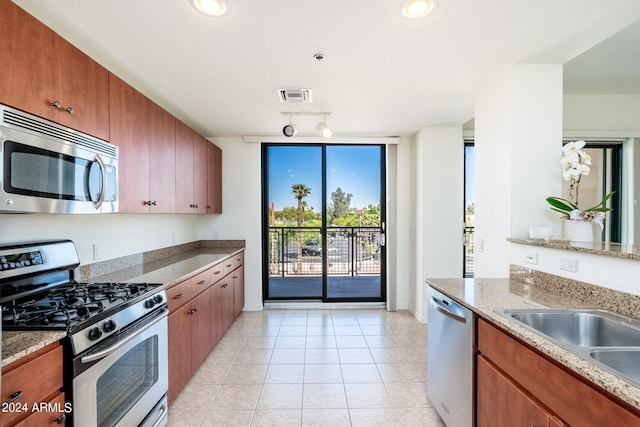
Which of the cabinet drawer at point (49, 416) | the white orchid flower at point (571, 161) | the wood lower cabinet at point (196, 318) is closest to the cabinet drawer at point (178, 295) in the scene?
the wood lower cabinet at point (196, 318)

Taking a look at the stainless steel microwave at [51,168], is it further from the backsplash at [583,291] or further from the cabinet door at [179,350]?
the backsplash at [583,291]

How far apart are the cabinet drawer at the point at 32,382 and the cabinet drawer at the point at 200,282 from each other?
1.25 meters

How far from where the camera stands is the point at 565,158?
1.91 meters

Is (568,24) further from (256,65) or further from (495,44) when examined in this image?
(256,65)

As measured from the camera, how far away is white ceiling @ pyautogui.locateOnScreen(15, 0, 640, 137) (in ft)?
5.18

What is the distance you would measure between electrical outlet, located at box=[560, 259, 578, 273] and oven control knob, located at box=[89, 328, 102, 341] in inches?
97.1

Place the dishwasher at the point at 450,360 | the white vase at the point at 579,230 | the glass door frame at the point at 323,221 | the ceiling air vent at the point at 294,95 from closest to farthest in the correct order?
the dishwasher at the point at 450,360 → the white vase at the point at 579,230 → the ceiling air vent at the point at 294,95 → the glass door frame at the point at 323,221

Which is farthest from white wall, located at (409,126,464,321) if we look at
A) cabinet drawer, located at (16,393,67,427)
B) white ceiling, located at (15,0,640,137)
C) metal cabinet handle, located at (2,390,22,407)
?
metal cabinet handle, located at (2,390,22,407)

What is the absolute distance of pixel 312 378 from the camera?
2.51 meters

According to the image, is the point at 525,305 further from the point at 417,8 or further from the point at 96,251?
the point at 96,251

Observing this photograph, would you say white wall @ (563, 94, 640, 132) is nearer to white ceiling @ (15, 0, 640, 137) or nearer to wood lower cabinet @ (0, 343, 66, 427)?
white ceiling @ (15, 0, 640, 137)

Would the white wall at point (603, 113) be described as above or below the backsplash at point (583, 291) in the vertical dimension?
above

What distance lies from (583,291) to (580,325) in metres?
0.30

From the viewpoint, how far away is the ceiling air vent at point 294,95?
260 cm
